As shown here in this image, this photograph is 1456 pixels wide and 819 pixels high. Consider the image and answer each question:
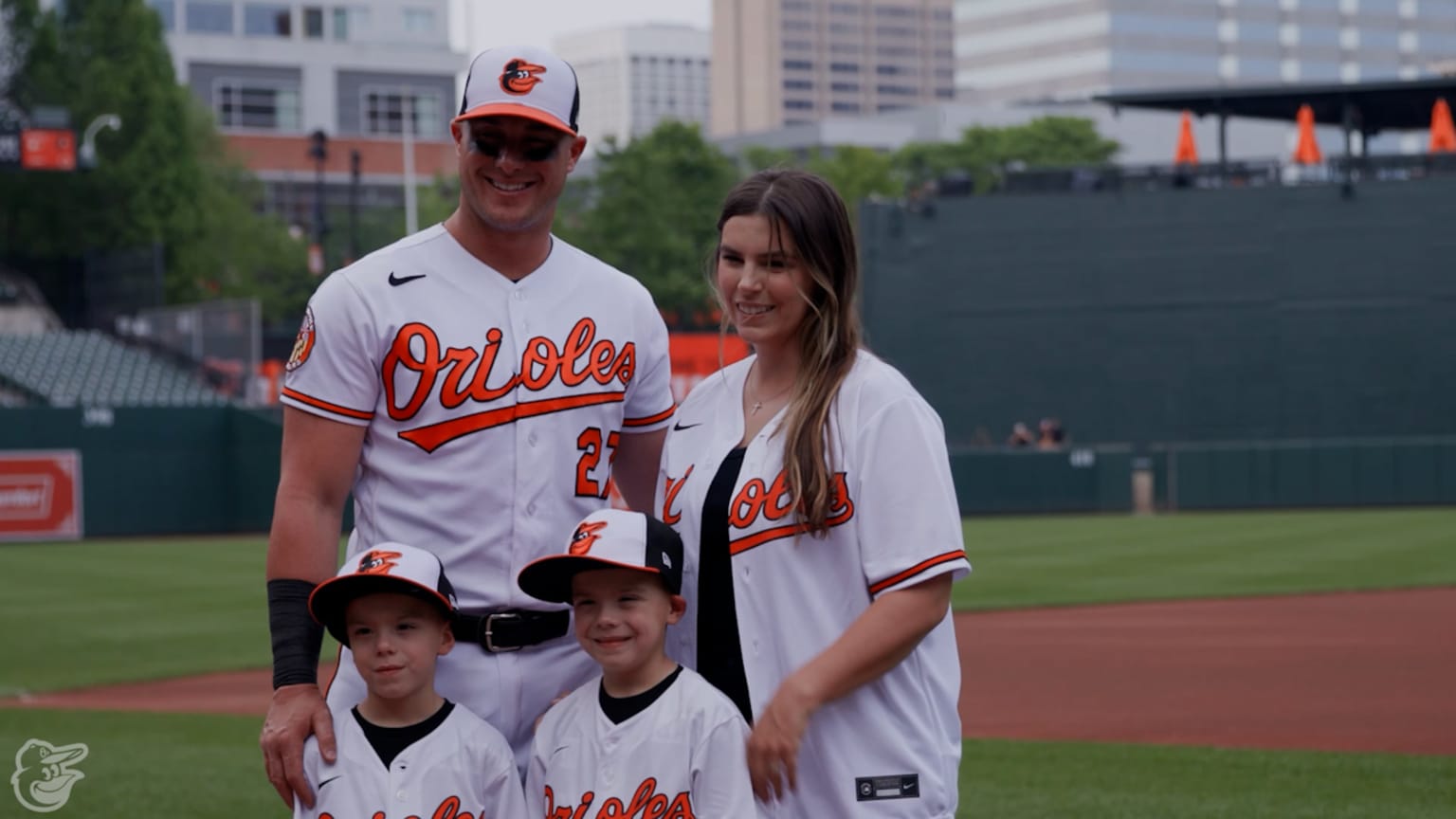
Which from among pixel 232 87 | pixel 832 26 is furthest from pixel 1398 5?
pixel 232 87

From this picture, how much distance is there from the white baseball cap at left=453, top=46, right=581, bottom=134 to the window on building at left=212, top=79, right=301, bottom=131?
7338 centimetres

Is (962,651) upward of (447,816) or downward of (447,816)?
downward

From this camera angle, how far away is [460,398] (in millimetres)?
3389

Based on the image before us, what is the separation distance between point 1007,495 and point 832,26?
6388 inches

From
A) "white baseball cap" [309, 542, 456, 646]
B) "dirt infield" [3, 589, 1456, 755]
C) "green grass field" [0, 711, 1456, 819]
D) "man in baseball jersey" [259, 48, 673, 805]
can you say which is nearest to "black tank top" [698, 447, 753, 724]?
"man in baseball jersey" [259, 48, 673, 805]

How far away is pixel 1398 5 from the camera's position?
134 m

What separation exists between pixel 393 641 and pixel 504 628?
29 centimetres

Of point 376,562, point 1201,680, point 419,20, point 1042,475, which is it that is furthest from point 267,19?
point 376,562

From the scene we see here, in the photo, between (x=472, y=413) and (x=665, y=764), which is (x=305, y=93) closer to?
(x=472, y=413)

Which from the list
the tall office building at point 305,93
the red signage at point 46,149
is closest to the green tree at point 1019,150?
the tall office building at point 305,93

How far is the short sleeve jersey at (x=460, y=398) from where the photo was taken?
337 centimetres

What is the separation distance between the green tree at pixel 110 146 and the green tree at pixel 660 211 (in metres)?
11.5

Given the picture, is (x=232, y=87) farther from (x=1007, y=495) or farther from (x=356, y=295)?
(x=356, y=295)

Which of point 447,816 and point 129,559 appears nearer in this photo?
point 447,816
